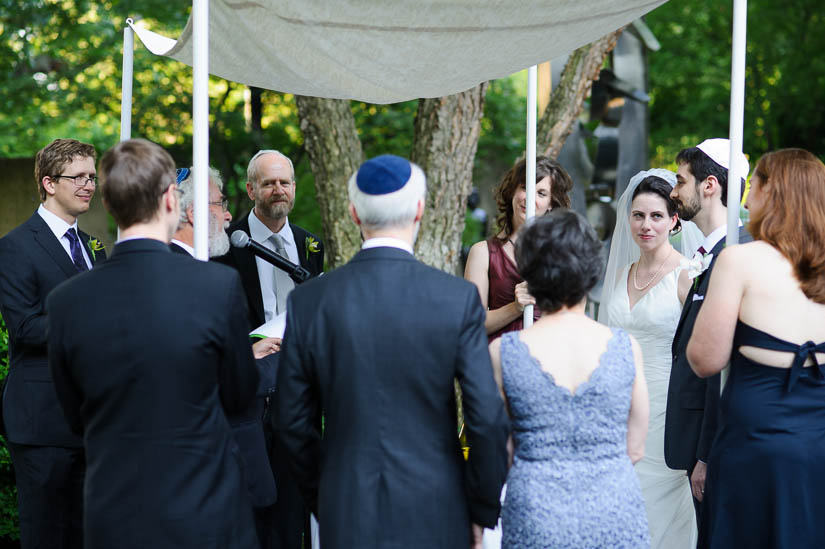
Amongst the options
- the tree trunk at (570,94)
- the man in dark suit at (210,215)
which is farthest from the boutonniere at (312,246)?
the tree trunk at (570,94)

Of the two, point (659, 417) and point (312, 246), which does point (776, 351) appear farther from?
point (312, 246)

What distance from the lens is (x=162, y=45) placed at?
4574 millimetres

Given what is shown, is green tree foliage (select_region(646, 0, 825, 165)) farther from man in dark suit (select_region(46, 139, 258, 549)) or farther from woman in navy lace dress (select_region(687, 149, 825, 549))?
man in dark suit (select_region(46, 139, 258, 549))

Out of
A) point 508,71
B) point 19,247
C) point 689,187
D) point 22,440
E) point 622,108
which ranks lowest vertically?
point 22,440

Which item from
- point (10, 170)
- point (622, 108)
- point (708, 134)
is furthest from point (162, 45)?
point (708, 134)

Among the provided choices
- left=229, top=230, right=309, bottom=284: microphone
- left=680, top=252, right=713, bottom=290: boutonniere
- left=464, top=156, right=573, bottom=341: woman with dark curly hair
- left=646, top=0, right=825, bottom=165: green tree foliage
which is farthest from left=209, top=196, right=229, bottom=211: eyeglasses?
left=646, top=0, right=825, bottom=165: green tree foliage

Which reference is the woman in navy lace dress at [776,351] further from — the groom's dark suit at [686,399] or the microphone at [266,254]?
the microphone at [266,254]

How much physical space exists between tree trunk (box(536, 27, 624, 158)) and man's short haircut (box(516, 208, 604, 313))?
183 inches

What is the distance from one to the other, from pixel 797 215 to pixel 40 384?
2.86 metres

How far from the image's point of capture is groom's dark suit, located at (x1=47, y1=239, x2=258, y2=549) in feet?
8.11

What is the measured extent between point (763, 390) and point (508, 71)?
6.24 feet

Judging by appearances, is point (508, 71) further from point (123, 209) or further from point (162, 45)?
point (123, 209)

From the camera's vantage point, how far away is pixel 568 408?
2.54 m

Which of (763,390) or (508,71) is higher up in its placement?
(508,71)
